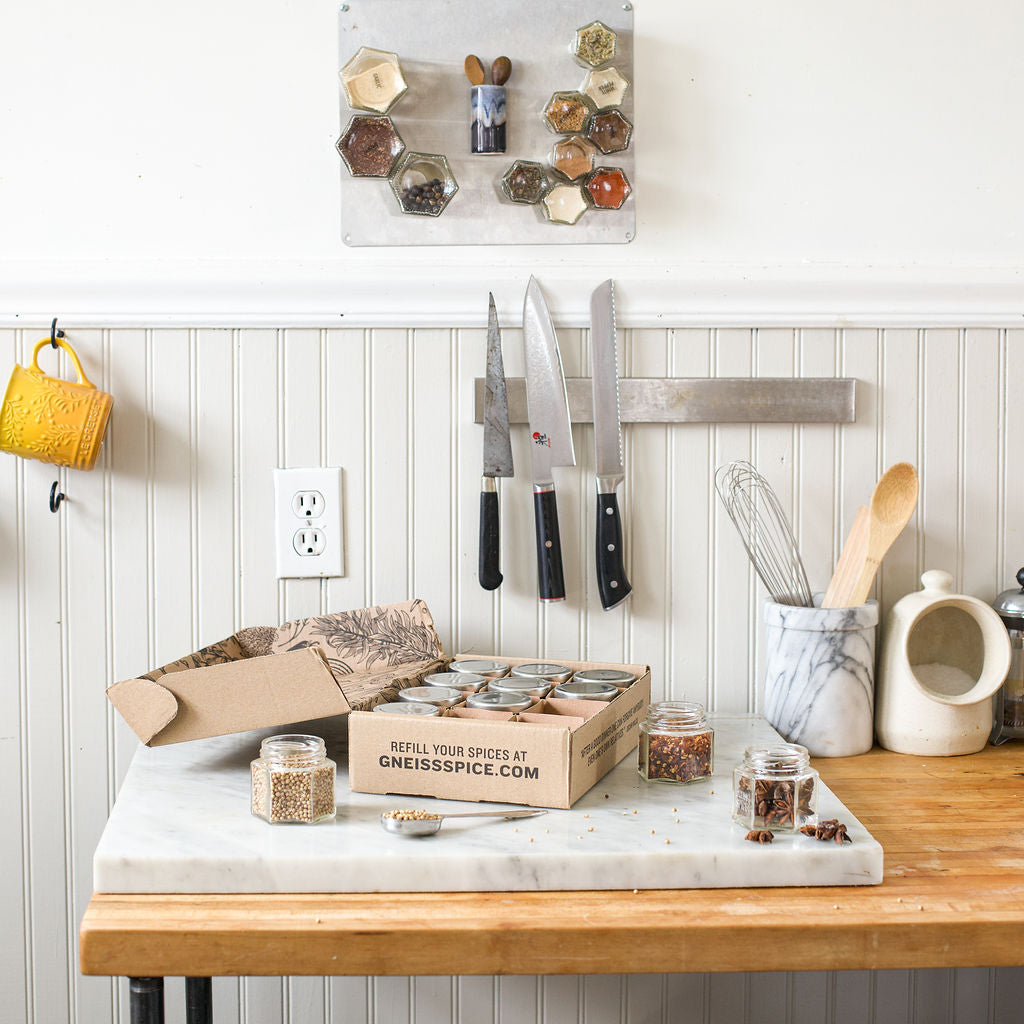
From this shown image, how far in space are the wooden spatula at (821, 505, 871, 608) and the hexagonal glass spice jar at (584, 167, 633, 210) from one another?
1.54 ft

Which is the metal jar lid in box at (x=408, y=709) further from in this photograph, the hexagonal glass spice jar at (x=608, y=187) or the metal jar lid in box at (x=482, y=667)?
the hexagonal glass spice jar at (x=608, y=187)

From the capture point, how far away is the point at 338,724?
1.09 metres

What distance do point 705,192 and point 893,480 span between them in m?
0.41

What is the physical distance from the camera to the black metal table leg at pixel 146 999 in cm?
71

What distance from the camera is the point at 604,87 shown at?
114 cm

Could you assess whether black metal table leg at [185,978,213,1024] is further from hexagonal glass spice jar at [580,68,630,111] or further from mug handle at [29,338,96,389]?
hexagonal glass spice jar at [580,68,630,111]

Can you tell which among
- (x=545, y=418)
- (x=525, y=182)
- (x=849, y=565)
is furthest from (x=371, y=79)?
(x=849, y=565)

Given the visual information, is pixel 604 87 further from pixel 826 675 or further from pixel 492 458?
pixel 826 675

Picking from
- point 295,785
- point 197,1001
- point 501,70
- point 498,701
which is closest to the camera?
point 295,785

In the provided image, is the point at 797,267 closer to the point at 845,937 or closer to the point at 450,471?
the point at 450,471

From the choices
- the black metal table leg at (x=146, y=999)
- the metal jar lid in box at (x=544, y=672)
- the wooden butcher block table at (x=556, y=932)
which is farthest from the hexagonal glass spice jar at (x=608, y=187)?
the black metal table leg at (x=146, y=999)

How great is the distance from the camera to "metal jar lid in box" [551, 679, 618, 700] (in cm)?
92

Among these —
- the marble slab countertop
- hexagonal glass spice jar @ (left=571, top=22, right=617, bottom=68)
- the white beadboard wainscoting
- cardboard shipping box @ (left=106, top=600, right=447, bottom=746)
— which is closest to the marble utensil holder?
the white beadboard wainscoting

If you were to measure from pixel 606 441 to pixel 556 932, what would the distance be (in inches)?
24.2
